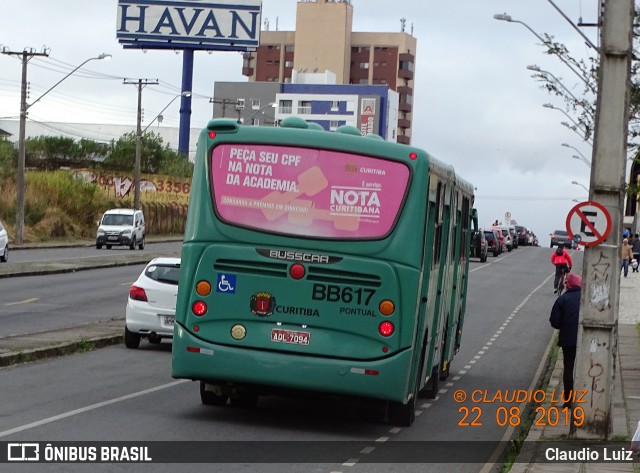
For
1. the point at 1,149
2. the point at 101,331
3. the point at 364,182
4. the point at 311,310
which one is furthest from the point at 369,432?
the point at 1,149

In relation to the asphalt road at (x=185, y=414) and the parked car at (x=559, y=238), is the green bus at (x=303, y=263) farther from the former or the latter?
the parked car at (x=559, y=238)

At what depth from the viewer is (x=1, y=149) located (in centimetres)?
8544

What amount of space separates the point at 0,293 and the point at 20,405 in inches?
802

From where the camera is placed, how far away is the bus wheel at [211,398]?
16125 mm

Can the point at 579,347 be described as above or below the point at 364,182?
below

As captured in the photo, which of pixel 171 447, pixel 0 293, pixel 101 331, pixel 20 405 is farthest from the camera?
pixel 0 293

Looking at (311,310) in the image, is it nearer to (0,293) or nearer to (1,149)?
(0,293)

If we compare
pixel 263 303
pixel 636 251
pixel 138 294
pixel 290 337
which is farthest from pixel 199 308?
pixel 636 251

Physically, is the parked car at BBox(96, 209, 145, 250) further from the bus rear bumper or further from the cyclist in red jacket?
the bus rear bumper

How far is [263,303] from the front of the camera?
1454 cm

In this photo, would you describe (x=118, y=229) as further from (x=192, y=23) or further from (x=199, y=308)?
(x=199, y=308)

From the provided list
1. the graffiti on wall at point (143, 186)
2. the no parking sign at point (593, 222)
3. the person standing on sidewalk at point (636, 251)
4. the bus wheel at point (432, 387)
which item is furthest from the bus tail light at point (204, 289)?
the graffiti on wall at point (143, 186)

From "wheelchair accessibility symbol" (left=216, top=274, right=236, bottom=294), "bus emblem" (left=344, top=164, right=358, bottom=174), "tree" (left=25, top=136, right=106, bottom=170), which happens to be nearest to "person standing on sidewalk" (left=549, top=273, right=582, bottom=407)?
"bus emblem" (left=344, top=164, right=358, bottom=174)

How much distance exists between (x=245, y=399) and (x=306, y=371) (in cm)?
221
